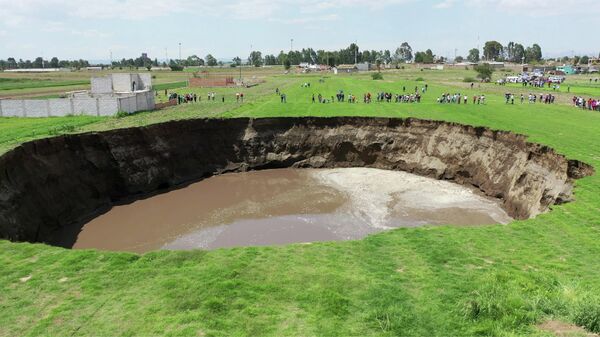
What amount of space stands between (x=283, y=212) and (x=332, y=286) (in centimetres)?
1677

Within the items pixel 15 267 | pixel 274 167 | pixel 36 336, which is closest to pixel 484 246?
pixel 36 336

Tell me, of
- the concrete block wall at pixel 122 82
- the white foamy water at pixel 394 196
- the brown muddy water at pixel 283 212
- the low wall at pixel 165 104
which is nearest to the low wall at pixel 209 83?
the low wall at pixel 165 104

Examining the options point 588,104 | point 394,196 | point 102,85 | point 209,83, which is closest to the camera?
point 394,196

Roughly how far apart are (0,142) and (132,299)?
2289 centimetres

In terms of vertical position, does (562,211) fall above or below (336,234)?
above

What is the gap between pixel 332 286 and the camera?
13.0 metres

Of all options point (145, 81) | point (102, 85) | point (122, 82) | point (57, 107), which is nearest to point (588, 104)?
point (145, 81)

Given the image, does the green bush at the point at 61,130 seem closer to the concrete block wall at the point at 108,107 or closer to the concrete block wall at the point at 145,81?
the concrete block wall at the point at 108,107

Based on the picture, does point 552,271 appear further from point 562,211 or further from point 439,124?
point 439,124

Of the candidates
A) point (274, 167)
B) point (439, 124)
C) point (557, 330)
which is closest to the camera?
point (557, 330)

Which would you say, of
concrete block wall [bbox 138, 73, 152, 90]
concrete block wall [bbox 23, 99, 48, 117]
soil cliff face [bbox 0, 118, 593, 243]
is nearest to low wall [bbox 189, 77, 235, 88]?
concrete block wall [bbox 138, 73, 152, 90]

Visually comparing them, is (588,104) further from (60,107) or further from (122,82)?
(60,107)

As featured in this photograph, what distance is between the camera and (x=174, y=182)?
3666cm

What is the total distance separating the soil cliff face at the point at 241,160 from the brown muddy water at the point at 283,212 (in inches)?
68.2
